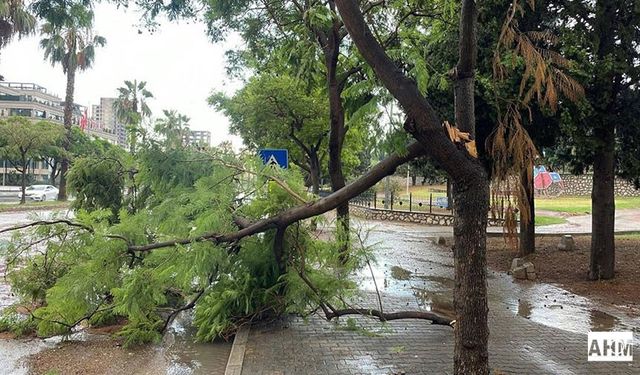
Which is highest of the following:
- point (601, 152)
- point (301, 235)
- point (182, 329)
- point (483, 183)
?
point (601, 152)

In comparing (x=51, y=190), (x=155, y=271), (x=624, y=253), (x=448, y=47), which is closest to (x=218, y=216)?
(x=155, y=271)

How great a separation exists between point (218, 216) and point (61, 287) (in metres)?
2.15

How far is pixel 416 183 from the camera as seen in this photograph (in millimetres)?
59750

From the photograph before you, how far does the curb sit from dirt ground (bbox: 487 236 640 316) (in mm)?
3808

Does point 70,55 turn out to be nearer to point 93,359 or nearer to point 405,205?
point 405,205

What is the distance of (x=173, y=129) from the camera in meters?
6.91

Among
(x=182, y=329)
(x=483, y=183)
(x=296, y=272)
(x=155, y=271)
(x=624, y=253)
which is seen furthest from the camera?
(x=624, y=253)

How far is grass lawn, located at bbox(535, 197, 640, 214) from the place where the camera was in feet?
103

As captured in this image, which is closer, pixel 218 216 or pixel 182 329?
pixel 218 216

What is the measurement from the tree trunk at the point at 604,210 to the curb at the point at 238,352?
7.77 m

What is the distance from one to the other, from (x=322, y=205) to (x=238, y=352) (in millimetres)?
2153

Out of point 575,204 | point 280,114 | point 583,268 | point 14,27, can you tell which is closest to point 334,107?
point 583,268

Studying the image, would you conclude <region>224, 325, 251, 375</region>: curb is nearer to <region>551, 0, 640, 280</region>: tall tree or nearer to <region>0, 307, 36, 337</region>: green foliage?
<region>0, 307, 36, 337</region>: green foliage

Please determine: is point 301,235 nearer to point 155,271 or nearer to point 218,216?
point 218,216
